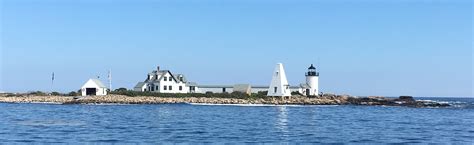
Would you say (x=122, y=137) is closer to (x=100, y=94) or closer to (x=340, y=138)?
(x=340, y=138)

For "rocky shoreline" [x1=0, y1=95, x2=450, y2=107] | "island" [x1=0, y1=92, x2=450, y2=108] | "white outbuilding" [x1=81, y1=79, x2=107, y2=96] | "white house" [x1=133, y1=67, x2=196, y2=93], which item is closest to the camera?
"rocky shoreline" [x1=0, y1=95, x2=450, y2=107]

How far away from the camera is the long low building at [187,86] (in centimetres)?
9762

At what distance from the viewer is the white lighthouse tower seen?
10356 centimetres

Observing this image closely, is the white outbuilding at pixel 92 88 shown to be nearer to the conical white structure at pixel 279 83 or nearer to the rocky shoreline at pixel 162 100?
the rocky shoreline at pixel 162 100

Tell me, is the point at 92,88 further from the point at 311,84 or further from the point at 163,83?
the point at 311,84

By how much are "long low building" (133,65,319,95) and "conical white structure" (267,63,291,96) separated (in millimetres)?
4353

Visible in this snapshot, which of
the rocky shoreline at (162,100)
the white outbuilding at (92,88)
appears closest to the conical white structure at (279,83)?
the rocky shoreline at (162,100)

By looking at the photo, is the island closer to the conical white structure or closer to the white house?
the conical white structure

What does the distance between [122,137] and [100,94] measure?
62.8 meters

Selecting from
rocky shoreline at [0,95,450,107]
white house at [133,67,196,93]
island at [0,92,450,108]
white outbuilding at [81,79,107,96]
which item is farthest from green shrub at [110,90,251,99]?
white house at [133,67,196,93]

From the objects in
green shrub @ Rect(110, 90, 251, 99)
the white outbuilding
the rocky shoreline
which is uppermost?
the white outbuilding

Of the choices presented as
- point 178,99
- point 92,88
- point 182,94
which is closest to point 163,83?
point 182,94

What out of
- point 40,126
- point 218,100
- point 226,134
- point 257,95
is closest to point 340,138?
point 226,134

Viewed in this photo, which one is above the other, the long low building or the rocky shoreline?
the long low building
